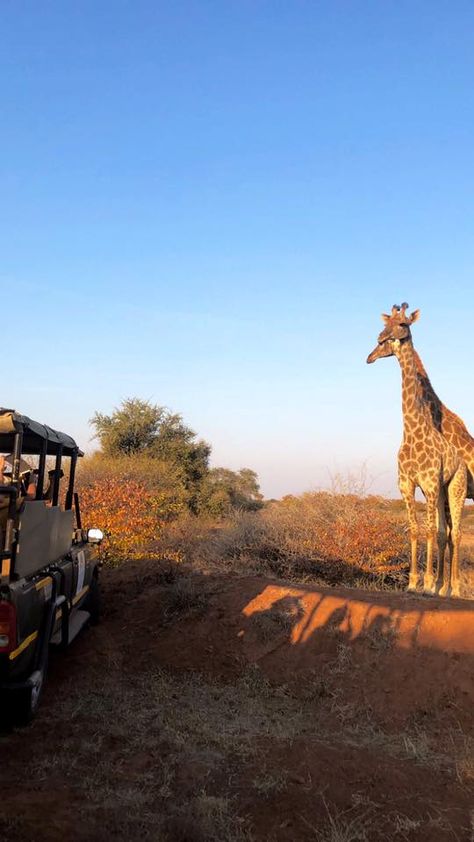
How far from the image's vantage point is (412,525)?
36.3ft

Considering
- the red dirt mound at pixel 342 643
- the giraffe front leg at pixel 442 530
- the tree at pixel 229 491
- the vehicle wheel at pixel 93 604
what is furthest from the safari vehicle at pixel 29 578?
the tree at pixel 229 491

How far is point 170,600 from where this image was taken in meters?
9.35

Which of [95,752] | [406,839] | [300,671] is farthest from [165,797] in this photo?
[300,671]

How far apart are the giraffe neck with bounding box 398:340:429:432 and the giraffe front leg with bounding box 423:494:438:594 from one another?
1.44 m

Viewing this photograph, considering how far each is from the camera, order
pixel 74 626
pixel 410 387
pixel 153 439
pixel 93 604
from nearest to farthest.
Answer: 1. pixel 74 626
2. pixel 93 604
3. pixel 410 387
4. pixel 153 439

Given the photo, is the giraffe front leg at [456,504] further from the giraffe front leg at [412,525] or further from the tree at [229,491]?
the tree at [229,491]

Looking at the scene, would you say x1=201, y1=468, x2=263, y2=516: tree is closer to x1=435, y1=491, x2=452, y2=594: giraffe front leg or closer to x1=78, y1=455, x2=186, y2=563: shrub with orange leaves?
x1=78, y1=455, x2=186, y2=563: shrub with orange leaves

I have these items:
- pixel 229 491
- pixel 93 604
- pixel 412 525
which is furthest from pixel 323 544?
pixel 229 491

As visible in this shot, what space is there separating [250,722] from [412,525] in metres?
5.77

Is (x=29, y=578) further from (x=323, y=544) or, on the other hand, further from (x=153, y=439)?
(x=153, y=439)

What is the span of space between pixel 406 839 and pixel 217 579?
6.06m

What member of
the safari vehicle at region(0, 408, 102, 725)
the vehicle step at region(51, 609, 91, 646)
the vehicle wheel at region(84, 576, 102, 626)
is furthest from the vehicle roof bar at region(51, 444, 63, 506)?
the vehicle wheel at region(84, 576, 102, 626)

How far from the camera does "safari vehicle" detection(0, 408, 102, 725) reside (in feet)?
15.9

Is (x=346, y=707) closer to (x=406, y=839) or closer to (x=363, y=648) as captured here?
(x=363, y=648)
